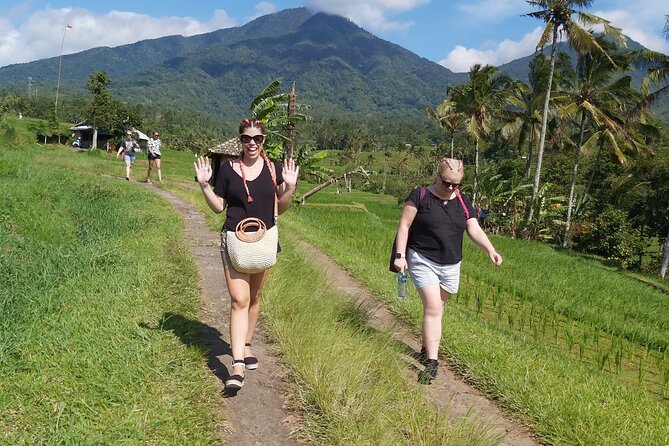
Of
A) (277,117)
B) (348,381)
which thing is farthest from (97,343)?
(277,117)

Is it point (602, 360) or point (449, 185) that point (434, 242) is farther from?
point (602, 360)

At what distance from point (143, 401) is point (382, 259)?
7950mm

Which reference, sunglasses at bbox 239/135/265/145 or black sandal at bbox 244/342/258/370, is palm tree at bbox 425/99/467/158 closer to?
sunglasses at bbox 239/135/265/145

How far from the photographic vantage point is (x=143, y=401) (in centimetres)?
301

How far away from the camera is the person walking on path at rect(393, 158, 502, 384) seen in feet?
14.3

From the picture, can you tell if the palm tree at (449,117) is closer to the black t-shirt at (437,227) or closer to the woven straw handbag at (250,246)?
the black t-shirt at (437,227)

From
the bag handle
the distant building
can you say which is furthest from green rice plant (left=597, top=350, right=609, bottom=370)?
the distant building

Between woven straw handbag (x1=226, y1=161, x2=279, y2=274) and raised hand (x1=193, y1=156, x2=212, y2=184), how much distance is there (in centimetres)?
40

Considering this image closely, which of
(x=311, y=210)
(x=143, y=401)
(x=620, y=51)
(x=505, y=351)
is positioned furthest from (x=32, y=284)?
(x=620, y=51)

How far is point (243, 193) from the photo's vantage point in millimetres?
3592

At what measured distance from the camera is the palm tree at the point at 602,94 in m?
24.1

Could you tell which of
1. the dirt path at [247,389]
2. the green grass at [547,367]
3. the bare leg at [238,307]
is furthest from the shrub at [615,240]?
the bare leg at [238,307]

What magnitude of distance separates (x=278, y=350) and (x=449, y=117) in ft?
A: 95.7

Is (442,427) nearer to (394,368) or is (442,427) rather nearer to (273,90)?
(394,368)
